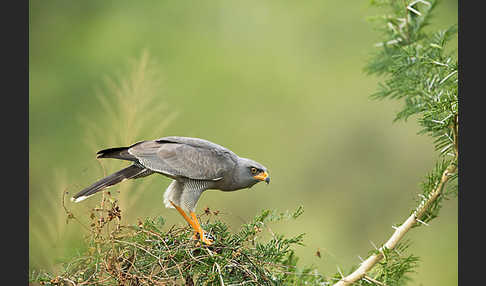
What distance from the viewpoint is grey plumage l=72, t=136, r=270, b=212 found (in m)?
1.54

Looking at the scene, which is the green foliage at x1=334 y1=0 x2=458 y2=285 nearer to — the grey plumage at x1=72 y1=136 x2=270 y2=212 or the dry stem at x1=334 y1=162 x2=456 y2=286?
the dry stem at x1=334 y1=162 x2=456 y2=286

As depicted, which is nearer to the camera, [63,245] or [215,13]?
[63,245]

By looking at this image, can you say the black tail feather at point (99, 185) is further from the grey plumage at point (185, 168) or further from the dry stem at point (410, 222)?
the dry stem at point (410, 222)

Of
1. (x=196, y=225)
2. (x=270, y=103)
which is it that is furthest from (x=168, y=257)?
(x=270, y=103)

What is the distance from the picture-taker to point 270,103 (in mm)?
4945

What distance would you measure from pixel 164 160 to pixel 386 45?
957 millimetres

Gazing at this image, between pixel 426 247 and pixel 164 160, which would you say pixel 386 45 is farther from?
pixel 426 247

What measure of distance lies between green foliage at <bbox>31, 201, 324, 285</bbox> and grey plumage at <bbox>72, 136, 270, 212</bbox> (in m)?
0.28

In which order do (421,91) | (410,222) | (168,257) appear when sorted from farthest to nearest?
(421,91)
(410,222)
(168,257)

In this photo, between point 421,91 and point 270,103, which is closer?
point 421,91

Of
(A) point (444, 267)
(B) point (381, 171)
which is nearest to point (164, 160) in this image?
(B) point (381, 171)

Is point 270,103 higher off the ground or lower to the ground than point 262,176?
higher

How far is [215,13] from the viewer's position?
558cm

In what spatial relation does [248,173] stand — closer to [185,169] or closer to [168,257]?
[185,169]
